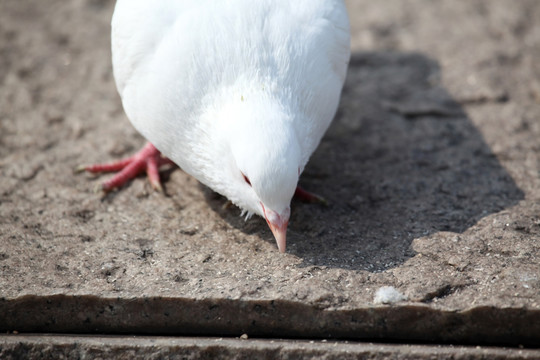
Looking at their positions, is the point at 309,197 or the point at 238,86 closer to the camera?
the point at 238,86

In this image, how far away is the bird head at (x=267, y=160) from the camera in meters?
3.13

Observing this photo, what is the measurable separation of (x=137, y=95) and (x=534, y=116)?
131 inches

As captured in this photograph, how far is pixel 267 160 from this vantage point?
10.2 ft

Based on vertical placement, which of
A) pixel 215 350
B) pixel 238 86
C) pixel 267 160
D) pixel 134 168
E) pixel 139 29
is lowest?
pixel 215 350

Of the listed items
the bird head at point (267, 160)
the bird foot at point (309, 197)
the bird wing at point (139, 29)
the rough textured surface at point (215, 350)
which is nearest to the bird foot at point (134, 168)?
the bird wing at point (139, 29)

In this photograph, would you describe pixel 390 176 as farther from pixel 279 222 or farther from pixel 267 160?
pixel 267 160

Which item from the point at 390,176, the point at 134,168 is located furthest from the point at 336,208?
the point at 134,168

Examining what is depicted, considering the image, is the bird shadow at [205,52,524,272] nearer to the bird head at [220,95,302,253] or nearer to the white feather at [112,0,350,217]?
the bird head at [220,95,302,253]

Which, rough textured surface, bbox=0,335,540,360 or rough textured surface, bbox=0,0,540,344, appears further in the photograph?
rough textured surface, bbox=0,0,540,344

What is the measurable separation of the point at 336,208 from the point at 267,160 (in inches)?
44.6

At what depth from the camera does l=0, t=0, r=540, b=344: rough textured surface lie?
3246 millimetres

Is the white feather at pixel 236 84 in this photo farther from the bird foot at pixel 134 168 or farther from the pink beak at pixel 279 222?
the bird foot at pixel 134 168

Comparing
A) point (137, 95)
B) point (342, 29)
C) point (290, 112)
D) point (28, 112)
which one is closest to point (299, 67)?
point (290, 112)

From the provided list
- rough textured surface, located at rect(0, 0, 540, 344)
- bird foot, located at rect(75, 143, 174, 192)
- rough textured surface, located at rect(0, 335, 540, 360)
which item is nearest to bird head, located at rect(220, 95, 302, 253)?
rough textured surface, located at rect(0, 0, 540, 344)
